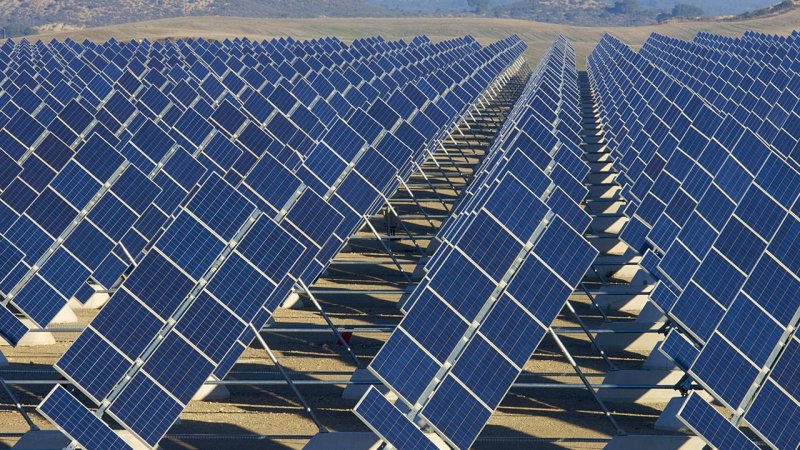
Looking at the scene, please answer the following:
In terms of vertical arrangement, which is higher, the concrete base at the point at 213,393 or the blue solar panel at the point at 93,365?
the concrete base at the point at 213,393

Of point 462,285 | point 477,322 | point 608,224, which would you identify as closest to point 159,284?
point 462,285

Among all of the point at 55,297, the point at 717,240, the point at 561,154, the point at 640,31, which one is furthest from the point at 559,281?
the point at 640,31

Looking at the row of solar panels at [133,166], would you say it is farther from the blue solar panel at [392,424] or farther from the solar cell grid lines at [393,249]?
the blue solar panel at [392,424]

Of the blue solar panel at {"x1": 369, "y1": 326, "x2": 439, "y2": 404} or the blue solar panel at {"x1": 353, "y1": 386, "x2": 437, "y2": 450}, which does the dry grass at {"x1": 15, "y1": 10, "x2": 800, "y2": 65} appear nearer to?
the blue solar panel at {"x1": 369, "y1": 326, "x2": 439, "y2": 404}

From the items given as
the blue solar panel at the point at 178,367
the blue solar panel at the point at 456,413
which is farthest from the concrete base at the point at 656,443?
the blue solar panel at the point at 178,367

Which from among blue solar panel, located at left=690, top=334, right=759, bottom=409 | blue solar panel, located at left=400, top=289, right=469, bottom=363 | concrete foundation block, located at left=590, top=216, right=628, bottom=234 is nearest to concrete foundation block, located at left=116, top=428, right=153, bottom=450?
blue solar panel, located at left=400, top=289, right=469, bottom=363
